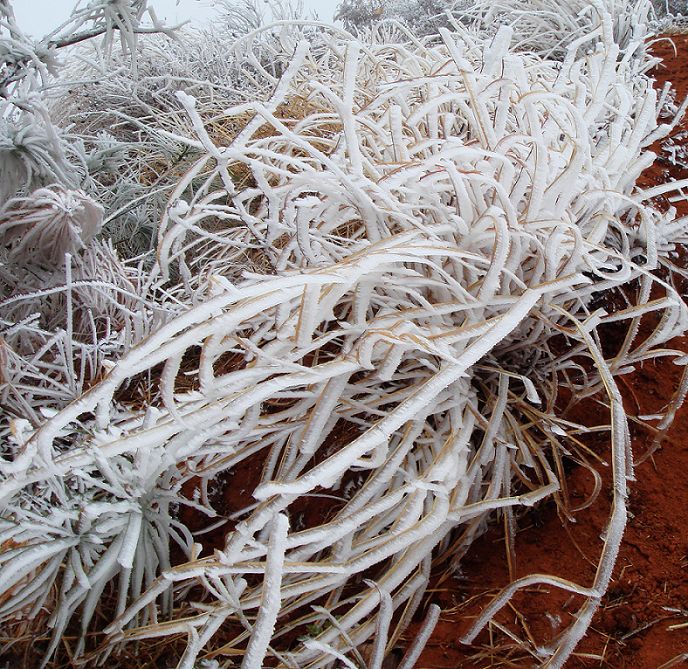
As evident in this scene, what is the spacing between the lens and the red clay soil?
0.94 meters

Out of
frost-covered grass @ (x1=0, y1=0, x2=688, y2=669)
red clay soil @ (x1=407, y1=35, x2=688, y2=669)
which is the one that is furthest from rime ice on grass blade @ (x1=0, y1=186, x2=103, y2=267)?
red clay soil @ (x1=407, y1=35, x2=688, y2=669)

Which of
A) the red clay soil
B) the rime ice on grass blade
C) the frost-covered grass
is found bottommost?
the red clay soil

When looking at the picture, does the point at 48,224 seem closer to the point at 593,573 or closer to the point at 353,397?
the point at 353,397

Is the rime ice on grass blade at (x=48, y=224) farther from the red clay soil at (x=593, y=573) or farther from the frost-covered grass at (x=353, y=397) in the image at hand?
the red clay soil at (x=593, y=573)

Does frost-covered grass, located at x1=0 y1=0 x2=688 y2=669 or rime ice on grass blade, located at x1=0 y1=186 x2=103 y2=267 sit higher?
rime ice on grass blade, located at x1=0 y1=186 x2=103 y2=267

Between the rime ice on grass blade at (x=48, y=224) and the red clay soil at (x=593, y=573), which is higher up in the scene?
the rime ice on grass blade at (x=48, y=224)

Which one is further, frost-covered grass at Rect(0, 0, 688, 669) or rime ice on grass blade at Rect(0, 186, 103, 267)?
rime ice on grass blade at Rect(0, 186, 103, 267)

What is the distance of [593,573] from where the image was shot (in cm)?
103

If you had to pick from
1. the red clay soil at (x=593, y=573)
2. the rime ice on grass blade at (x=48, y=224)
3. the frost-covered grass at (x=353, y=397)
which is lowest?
the red clay soil at (x=593, y=573)

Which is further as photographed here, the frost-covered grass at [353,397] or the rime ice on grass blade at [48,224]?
the rime ice on grass blade at [48,224]

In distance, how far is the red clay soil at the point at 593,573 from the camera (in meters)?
0.94

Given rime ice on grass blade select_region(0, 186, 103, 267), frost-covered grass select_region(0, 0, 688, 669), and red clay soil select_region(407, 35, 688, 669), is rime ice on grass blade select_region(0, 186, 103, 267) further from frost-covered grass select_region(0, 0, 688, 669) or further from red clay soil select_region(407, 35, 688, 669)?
red clay soil select_region(407, 35, 688, 669)

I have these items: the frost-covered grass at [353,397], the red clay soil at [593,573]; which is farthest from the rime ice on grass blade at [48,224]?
the red clay soil at [593,573]

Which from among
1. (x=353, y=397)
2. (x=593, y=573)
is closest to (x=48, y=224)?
(x=353, y=397)
